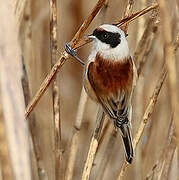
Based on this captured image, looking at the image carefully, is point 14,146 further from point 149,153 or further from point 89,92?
point 149,153

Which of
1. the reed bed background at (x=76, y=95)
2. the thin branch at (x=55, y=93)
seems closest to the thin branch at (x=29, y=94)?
the reed bed background at (x=76, y=95)

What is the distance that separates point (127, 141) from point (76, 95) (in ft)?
3.49

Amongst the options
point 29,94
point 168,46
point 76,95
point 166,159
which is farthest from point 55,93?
point 76,95

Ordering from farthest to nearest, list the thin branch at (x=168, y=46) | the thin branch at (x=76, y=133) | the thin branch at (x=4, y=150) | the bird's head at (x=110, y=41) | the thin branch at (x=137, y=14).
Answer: the thin branch at (x=76, y=133) < the bird's head at (x=110, y=41) < the thin branch at (x=137, y=14) < the thin branch at (x=168, y=46) < the thin branch at (x=4, y=150)

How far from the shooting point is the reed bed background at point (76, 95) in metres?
0.76

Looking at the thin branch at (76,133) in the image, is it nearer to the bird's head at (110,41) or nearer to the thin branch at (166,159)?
the bird's head at (110,41)

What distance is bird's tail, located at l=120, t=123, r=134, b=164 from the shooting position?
1.44 metres

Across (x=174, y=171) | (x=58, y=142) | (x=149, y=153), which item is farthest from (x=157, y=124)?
(x=58, y=142)

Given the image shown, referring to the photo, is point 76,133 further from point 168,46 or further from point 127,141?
point 168,46

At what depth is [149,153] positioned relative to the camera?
1.97 metres

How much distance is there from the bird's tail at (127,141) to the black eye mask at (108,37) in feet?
0.90

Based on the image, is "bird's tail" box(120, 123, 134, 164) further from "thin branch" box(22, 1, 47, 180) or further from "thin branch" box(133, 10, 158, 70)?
"thin branch" box(22, 1, 47, 180)

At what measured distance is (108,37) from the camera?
147cm

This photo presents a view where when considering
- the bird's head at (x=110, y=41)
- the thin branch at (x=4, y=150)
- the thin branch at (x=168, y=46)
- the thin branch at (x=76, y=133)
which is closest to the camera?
the thin branch at (x=4, y=150)
